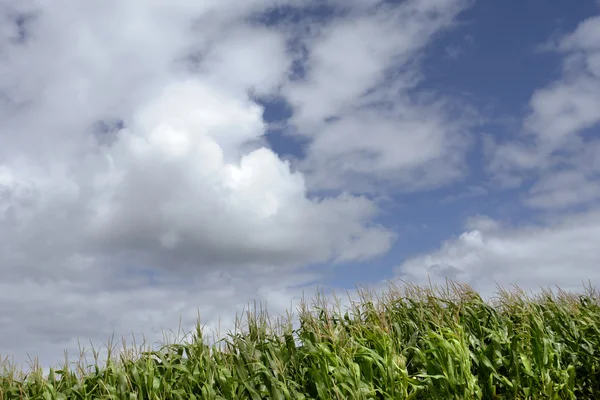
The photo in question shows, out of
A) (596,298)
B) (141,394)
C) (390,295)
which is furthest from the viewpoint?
(596,298)

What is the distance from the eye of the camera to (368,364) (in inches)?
296

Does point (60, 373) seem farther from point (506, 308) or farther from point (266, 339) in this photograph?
point (506, 308)

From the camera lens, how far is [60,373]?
909 cm

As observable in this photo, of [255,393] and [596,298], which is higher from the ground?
[596,298]

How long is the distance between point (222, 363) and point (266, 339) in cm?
85

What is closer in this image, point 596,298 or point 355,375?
point 355,375

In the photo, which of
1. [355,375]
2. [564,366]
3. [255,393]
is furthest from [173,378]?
[564,366]

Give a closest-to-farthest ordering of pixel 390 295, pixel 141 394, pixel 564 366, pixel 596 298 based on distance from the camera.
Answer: pixel 141 394 < pixel 564 366 < pixel 390 295 < pixel 596 298

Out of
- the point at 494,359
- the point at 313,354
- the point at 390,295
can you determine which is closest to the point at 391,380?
the point at 313,354

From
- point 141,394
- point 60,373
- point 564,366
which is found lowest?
point 564,366

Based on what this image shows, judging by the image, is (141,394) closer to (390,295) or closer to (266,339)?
(266,339)

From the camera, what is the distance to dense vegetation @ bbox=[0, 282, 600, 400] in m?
7.44

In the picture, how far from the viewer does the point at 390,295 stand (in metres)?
10.5

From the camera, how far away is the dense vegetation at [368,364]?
293 inches
